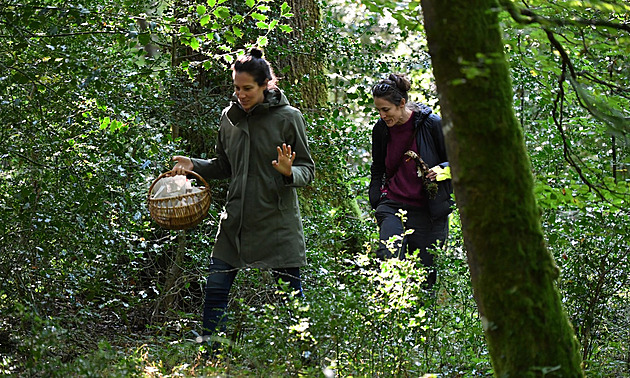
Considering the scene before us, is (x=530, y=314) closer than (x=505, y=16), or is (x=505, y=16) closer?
(x=530, y=314)

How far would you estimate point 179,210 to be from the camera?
16.2 ft

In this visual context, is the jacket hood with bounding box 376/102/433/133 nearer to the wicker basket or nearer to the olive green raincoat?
the olive green raincoat

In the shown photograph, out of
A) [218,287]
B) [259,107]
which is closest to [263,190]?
[259,107]

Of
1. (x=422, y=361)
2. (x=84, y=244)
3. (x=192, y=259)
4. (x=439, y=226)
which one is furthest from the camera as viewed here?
(x=192, y=259)

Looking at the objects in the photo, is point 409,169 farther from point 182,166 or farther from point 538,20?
point 538,20

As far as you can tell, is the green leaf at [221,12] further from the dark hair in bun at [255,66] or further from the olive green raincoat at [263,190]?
the olive green raincoat at [263,190]

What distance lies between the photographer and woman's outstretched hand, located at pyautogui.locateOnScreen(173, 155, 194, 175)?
5.05 m

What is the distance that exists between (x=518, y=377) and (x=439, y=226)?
3287 mm

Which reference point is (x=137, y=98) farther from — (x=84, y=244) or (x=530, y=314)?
(x=530, y=314)

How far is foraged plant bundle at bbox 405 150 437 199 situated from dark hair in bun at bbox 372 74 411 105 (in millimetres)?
460

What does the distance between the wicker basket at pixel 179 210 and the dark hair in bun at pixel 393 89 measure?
5.68 ft

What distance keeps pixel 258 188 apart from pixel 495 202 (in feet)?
7.94

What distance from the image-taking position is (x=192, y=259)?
6766 millimetres

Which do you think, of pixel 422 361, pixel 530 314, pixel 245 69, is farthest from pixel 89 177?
pixel 530 314
